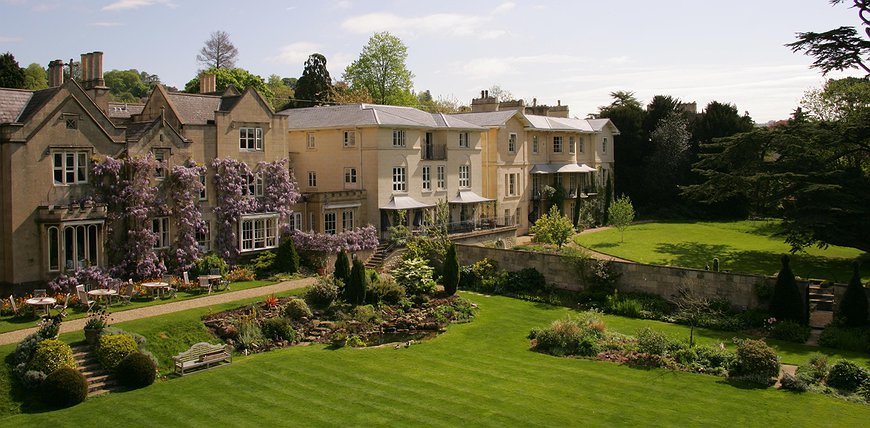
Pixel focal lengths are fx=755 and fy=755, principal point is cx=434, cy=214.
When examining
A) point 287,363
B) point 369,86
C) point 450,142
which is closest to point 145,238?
point 287,363

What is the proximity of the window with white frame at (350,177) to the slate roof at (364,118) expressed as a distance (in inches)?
109

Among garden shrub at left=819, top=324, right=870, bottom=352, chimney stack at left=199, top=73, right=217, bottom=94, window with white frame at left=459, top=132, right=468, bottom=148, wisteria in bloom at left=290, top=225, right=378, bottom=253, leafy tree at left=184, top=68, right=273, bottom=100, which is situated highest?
leafy tree at left=184, top=68, right=273, bottom=100

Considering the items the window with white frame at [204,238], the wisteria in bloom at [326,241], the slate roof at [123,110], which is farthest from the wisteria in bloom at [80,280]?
the slate roof at [123,110]

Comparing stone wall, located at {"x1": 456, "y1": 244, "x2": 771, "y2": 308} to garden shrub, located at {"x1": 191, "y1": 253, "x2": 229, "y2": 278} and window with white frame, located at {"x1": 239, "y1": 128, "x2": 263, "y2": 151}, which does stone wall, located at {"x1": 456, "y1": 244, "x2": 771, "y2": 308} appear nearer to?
window with white frame, located at {"x1": 239, "y1": 128, "x2": 263, "y2": 151}

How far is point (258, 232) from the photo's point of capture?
40.4 metres

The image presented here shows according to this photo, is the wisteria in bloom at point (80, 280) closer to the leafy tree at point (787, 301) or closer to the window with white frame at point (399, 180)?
the window with white frame at point (399, 180)

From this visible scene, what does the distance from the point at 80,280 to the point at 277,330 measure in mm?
9387

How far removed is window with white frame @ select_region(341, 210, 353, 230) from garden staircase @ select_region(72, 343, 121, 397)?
21.4m

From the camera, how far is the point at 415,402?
2195 cm

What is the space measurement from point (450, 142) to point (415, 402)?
31.7 meters

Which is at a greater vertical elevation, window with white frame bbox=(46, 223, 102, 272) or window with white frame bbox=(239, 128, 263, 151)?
window with white frame bbox=(239, 128, 263, 151)

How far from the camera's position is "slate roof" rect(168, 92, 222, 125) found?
39.2 m

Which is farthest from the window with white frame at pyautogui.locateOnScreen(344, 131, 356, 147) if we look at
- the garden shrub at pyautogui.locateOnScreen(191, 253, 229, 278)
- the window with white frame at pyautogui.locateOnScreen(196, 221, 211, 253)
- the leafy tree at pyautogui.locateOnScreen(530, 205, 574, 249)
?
the garden shrub at pyautogui.locateOnScreen(191, 253, 229, 278)

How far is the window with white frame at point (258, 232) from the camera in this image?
39594 mm
